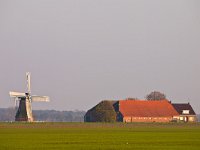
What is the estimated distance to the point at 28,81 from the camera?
124 m

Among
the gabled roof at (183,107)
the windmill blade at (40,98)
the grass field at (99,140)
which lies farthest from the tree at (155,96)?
the grass field at (99,140)

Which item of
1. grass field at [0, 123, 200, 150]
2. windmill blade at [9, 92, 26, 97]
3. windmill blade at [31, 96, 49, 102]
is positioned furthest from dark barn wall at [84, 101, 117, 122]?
grass field at [0, 123, 200, 150]

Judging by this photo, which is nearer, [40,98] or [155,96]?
[40,98]

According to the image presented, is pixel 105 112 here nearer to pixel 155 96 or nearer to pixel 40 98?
pixel 40 98

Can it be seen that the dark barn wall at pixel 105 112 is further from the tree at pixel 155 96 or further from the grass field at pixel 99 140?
the grass field at pixel 99 140

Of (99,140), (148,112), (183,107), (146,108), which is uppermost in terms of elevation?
(183,107)

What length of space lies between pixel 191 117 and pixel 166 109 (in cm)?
721

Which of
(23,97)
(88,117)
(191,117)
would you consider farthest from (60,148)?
(191,117)

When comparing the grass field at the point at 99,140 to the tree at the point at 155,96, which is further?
the tree at the point at 155,96

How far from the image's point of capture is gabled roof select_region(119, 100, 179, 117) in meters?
151

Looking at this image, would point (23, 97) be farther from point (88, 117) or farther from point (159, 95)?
point (159, 95)

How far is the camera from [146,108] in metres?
152

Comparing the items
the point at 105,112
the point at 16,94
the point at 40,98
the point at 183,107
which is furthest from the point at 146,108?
the point at 16,94

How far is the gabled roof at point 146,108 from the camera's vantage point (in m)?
151
